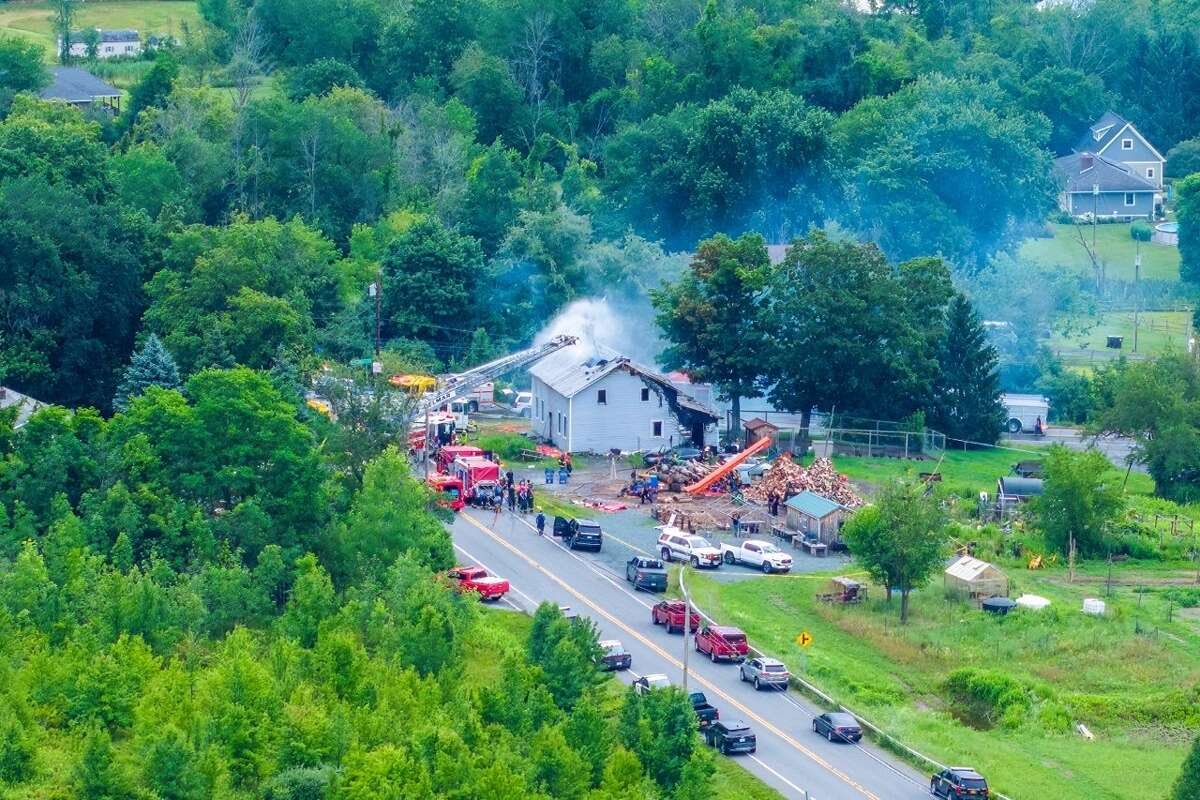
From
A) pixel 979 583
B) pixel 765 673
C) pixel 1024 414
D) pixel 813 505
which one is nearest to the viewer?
pixel 765 673

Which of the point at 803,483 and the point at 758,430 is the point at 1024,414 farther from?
the point at 803,483

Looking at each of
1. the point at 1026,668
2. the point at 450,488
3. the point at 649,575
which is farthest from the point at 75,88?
the point at 1026,668

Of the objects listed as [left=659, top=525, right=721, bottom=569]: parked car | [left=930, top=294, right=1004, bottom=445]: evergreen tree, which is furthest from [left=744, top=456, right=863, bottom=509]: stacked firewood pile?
[left=930, top=294, right=1004, bottom=445]: evergreen tree

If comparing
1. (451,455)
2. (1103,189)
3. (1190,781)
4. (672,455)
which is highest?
(1103,189)

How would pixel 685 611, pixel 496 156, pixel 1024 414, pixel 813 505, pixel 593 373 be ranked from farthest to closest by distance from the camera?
pixel 496 156
pixel 1024 414
pixel 593 373
pixel 813 505
pixel 685 611

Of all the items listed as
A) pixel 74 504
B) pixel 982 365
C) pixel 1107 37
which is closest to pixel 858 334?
pixel 982 365

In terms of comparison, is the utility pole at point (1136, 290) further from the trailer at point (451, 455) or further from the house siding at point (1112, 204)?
the trailer at point (451, 455)

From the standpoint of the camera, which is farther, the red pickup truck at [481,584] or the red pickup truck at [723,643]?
the red pickup truck at [481,584]

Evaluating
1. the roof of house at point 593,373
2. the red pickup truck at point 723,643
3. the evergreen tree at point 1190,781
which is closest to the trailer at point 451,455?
the roof of house at point 593,373
